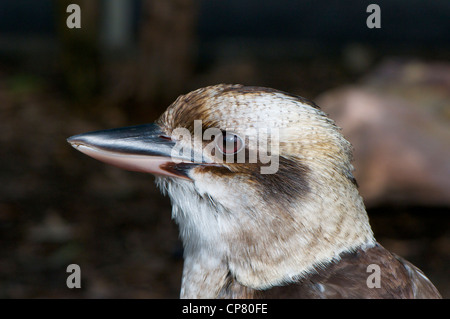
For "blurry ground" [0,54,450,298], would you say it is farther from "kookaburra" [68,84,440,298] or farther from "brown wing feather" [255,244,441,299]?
"brown wing feather" [255,244,441,299]

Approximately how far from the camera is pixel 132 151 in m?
2.69

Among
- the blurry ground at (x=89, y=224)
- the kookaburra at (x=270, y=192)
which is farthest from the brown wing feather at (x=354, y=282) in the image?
the blurry ground at (x=89, y=224)

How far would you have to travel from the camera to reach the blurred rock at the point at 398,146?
570 cm

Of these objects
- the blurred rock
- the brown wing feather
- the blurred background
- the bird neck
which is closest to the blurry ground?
the blurred background

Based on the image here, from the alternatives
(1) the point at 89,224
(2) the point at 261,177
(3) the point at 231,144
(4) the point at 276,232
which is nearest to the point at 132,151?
(3) the point at 231,144

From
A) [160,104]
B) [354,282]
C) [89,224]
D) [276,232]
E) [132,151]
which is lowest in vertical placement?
[89,224]

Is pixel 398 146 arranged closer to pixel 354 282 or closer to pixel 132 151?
pixel 354 282

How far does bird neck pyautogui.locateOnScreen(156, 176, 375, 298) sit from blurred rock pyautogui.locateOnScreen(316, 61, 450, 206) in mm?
3111

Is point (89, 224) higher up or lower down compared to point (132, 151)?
lower down

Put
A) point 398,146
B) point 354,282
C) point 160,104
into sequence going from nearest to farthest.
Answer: point 354,282 → point 398,146 → point 160,104

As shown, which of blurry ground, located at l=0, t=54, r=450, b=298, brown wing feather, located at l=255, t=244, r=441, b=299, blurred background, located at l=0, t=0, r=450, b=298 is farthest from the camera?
blurred background, located at l=0, t=0, r=450, b=298

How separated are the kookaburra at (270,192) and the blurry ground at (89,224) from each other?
2.07 metres

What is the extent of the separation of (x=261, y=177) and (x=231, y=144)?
0.63 feet

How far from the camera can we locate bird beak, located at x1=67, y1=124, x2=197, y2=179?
8.76ft
